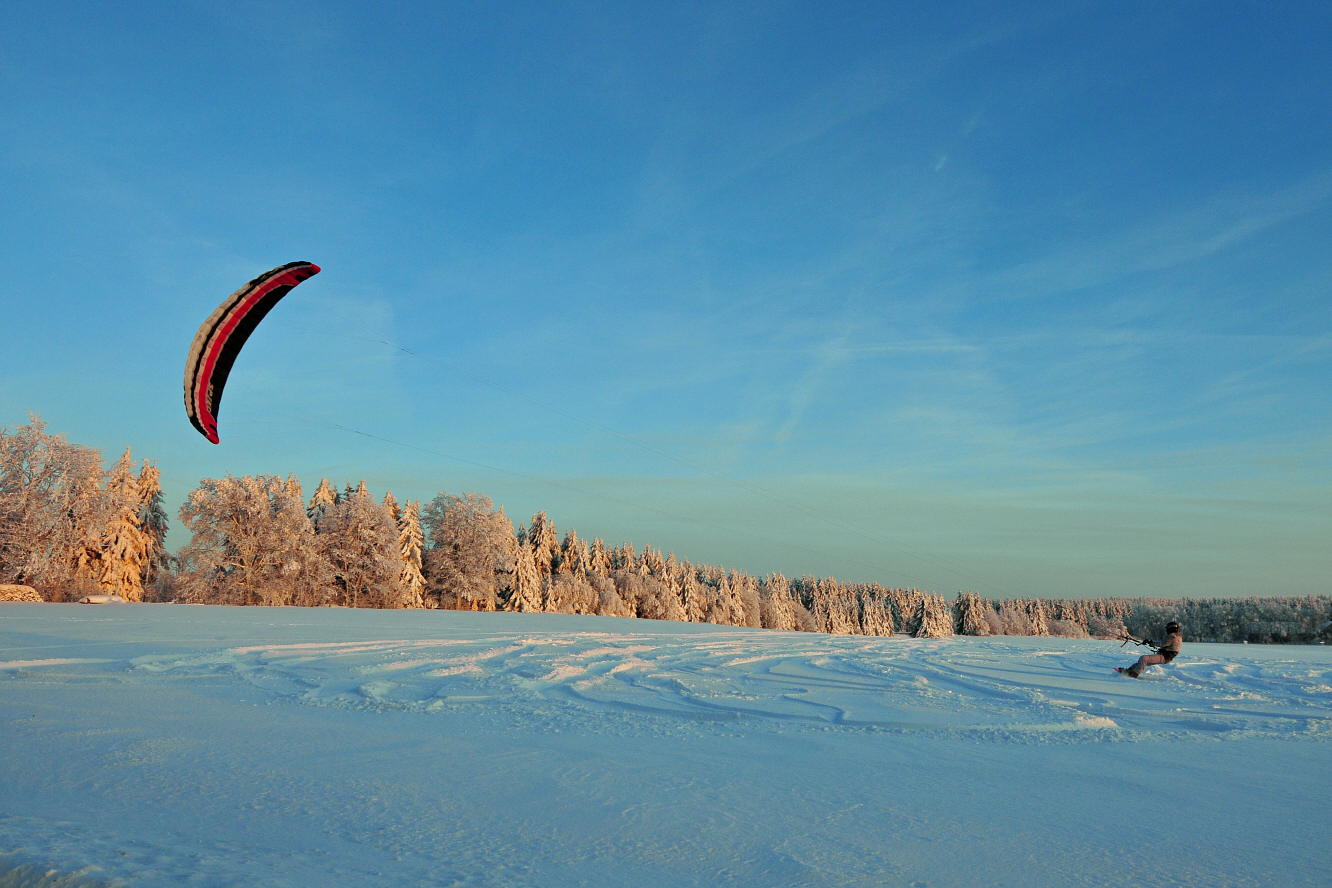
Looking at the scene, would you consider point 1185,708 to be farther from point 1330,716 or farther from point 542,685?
point 542,685

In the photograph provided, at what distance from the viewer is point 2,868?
3.22m

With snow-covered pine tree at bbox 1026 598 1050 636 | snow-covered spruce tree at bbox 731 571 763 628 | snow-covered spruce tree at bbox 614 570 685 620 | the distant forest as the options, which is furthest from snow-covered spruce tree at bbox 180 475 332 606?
snow-covered pine tree at bbox 1026 598 1050 636

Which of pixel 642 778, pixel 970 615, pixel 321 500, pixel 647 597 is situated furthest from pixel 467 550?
pixel 970 615

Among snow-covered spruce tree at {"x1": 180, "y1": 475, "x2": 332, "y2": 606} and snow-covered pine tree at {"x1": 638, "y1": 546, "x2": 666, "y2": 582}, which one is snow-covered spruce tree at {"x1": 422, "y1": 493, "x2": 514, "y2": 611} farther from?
snow-covered pine tree at {"x1": 638, "y1": 546, "x2": 666, "y2": 582}

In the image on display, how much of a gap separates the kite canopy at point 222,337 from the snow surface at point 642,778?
145 inches

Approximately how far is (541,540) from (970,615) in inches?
2431

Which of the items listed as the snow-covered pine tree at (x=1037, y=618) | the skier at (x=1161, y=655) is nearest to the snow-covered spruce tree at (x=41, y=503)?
the skier at (x=1161, y=655)

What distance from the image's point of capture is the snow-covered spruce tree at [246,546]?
40.1 meters

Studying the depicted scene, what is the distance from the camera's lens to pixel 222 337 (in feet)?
38.0

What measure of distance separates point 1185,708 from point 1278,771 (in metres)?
3.06

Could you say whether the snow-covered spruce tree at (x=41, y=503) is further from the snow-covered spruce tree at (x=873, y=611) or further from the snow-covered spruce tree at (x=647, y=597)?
the snow-covered spruce tree at (x=873, y=611)

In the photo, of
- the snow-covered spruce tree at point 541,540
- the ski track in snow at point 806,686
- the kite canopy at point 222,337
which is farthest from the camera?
the snow-covered spruce tree at point 541,540

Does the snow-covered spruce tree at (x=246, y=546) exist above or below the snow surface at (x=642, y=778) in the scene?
above

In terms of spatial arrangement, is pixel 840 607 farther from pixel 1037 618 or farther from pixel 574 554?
pixel 574 554
